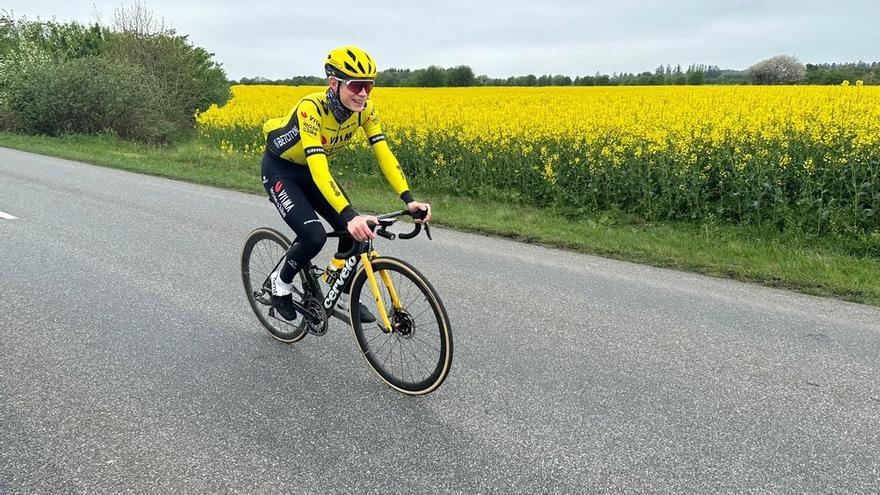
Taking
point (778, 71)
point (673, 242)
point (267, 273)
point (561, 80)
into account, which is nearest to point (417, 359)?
point (267, 273)

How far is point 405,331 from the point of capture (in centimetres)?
367

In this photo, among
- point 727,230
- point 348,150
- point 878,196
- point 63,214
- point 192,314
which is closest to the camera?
point 192,314

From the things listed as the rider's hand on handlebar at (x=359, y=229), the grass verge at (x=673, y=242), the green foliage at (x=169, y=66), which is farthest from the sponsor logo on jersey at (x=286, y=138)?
the green foliage at (x=169, y=66)

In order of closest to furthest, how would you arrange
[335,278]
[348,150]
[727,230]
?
[335,278]
[727,230]
[348,150]

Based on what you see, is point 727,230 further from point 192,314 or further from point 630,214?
point 192,314

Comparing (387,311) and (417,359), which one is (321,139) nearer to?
(387,311)

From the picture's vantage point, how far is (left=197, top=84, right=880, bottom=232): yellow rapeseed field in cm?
799

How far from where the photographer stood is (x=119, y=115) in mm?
23906

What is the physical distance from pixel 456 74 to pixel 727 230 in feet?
150

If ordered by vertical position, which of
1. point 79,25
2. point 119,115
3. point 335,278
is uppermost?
point 79,25

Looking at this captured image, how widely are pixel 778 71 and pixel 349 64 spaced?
127ft

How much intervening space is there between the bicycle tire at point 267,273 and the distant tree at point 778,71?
37.3 m

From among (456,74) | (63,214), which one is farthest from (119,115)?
(456,74)

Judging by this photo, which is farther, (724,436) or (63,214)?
(63,214)
